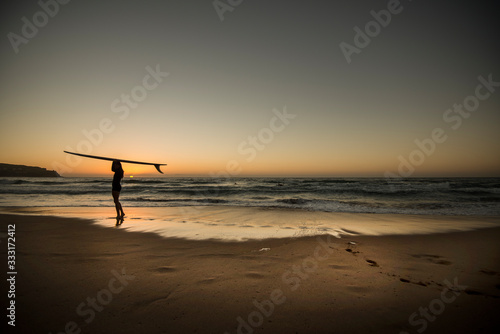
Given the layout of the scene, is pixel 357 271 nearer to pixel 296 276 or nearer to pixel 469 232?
pixel 296 276

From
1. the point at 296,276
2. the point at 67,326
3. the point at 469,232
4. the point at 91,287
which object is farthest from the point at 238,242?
the point at 469,232

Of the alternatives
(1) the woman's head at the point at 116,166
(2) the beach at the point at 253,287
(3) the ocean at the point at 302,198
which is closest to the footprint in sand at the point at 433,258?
(2) the beach at the point at 253,287

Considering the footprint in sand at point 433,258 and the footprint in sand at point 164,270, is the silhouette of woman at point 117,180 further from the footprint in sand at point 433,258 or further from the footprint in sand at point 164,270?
the footprint in sand at point 433,258

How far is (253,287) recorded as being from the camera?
3.28 m

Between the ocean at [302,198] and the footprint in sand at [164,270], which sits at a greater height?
the footprint in sand at [164,270]

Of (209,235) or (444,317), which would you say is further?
(209,235)

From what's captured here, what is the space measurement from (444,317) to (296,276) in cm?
182

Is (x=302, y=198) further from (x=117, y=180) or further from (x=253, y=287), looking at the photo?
(x=253, y=287)

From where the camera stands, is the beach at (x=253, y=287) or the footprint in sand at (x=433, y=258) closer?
the beach at (x=253, y=287)

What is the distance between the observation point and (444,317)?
2.68 metres

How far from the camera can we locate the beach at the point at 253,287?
2498 millimetres

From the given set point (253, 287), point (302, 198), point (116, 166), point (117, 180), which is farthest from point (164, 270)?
point (302, 198)

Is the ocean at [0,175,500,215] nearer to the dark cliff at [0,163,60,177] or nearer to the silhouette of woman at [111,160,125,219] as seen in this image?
the silhouette of woman at [111,160,125,219]

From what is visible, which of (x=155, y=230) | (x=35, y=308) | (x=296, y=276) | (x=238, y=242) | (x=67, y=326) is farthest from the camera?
(x=155, y=230)
